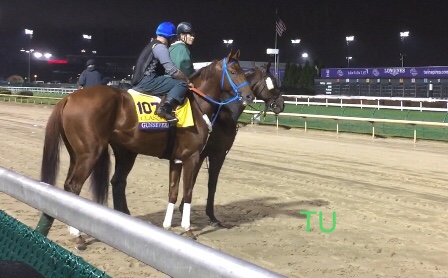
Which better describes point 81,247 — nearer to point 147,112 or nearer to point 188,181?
point 188,181

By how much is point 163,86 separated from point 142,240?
4065 mm

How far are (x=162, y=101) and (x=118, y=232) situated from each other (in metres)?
3.77

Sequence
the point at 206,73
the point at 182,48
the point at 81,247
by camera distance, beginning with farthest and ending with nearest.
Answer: the point at 206,73 → the point at 182,48 → the point at 81,247

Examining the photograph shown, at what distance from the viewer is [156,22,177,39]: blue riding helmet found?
580cm

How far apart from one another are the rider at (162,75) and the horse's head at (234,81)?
521mm

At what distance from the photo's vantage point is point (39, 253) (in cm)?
232

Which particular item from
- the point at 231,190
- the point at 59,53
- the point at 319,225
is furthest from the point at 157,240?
the point at 59,53

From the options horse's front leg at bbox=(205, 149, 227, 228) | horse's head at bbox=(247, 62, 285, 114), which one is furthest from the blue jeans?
horse's head at bbox=(247, 62, 285, 114)

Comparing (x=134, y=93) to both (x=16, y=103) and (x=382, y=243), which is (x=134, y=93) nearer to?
(x=382, y=243)

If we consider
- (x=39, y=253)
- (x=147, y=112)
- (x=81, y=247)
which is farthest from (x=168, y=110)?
(x=39, y=253)

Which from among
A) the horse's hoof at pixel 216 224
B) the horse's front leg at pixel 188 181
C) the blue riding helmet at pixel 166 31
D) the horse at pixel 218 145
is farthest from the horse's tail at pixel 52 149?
the horse's hoof at pixel 216 224

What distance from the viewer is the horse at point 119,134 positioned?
5344mm

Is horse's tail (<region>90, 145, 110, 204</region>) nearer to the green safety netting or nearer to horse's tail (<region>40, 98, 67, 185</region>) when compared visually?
horse's tail (<region>40, 98, 67, 185</region>)

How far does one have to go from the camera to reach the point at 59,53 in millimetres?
104312
